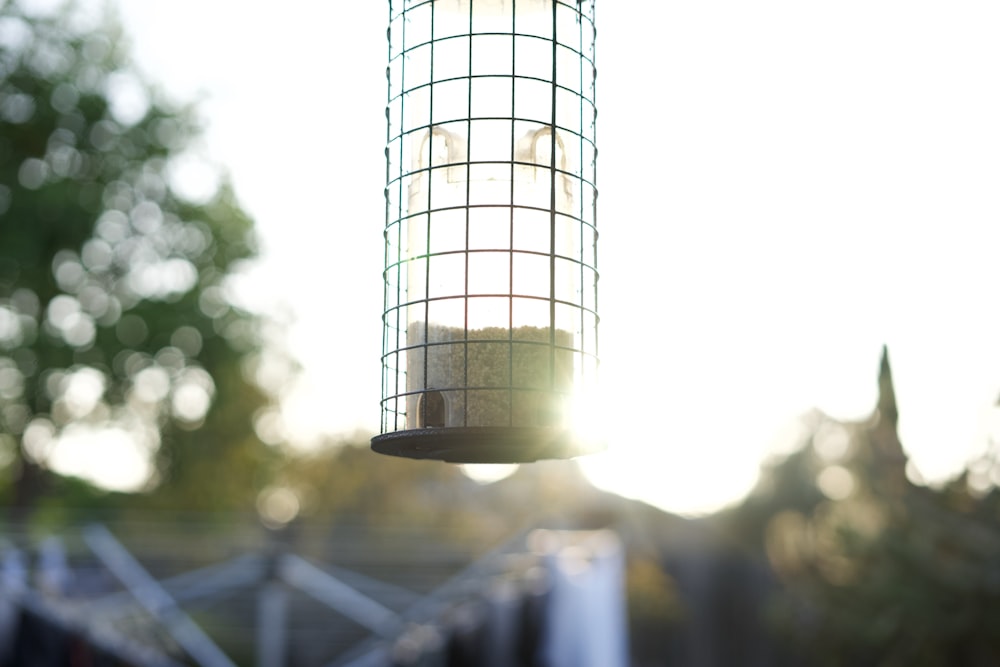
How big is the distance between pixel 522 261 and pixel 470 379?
0.24 meters

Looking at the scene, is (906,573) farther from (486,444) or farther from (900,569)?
(486,444)

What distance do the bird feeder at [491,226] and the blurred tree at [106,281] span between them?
11.1 metres

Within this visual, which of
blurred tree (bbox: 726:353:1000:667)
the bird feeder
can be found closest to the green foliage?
blurred tree (bbox: 726:353:1000:667)

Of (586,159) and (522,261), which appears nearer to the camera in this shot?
(522,261)

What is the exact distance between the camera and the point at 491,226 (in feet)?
6.59

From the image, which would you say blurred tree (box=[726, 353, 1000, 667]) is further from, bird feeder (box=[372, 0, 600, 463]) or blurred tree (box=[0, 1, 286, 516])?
blurred tree (box=[0, 1, 286, 516])

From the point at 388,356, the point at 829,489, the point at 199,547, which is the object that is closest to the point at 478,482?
the point at 829,489

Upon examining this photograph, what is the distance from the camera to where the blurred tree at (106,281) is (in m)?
Result: 12.5

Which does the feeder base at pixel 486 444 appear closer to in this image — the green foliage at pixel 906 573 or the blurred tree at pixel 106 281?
the green foliage at pixel 906 573

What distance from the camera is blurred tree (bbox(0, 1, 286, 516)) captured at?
491 inches

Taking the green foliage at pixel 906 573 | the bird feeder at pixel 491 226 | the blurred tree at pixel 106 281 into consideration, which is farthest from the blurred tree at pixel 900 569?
the blurred tree at pixel 106 281

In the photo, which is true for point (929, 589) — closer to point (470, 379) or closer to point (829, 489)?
point (470, 379)

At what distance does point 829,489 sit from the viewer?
58.9ft

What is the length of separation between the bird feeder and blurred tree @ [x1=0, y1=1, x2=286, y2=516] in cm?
1109
